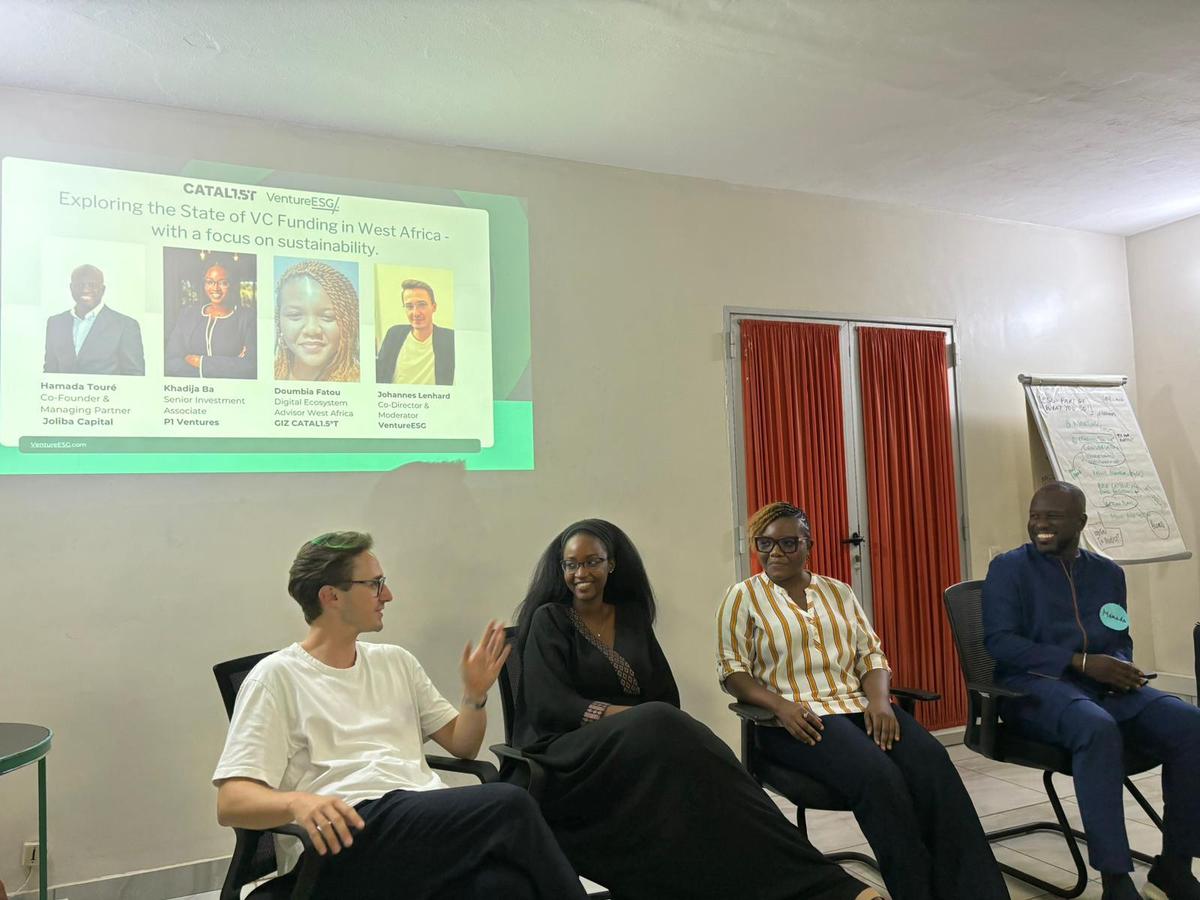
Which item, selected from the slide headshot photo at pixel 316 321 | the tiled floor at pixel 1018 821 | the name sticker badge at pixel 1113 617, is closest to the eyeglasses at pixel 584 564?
the slide headshot photo at pixel 316 321

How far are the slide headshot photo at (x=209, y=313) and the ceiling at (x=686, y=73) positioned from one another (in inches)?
22.2

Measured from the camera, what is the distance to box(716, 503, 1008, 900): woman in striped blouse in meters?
2.38

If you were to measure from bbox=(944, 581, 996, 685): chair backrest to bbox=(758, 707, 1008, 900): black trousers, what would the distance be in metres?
0.50

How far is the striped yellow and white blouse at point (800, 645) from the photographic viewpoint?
111 inches

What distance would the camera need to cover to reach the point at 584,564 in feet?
9.12

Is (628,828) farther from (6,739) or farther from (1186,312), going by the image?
(1186,312)

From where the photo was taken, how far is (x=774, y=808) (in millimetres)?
2309

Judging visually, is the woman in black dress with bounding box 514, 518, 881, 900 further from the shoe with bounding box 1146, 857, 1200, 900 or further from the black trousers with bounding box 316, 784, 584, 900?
the shoe with bounding box 1146, 857, 1200, 900

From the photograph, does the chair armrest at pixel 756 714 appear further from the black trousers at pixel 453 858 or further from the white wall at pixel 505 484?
the white wall at pixel 505 484

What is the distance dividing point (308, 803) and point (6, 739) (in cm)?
113

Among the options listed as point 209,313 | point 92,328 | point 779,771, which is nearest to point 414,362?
point 209,313

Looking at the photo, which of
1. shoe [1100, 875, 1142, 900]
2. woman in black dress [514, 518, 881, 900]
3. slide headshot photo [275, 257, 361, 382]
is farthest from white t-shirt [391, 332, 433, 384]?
shoe [1100, 875, 1142, 900]

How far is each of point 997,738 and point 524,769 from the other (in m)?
1.58

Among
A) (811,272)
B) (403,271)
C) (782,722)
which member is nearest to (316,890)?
(782,722)
